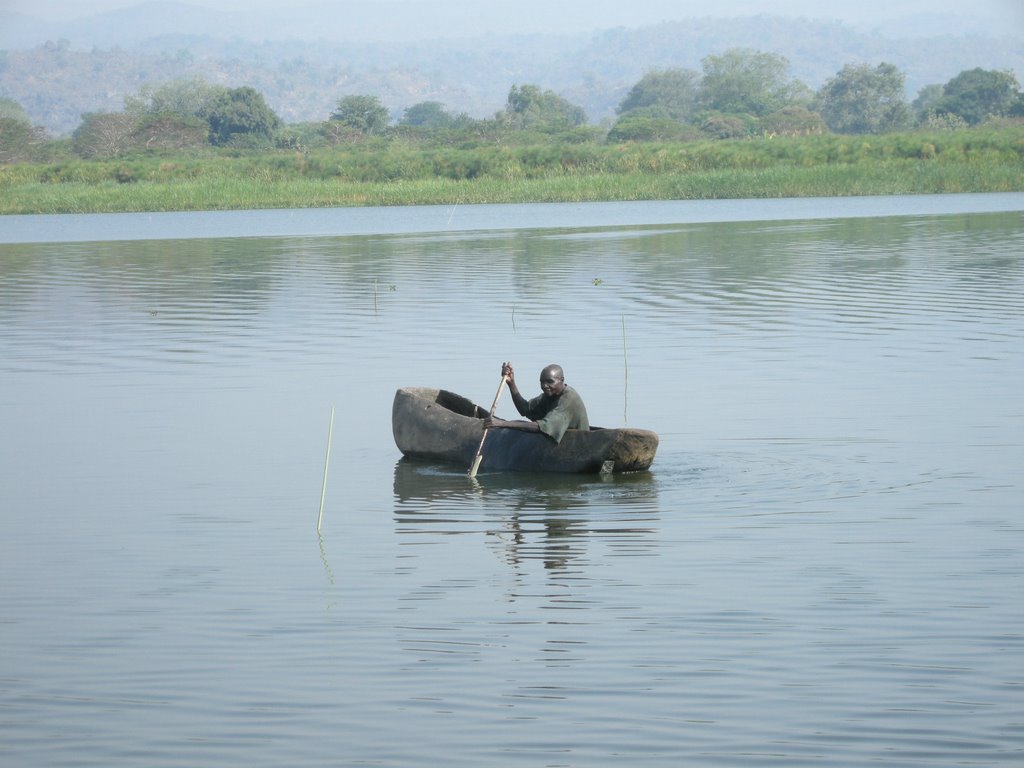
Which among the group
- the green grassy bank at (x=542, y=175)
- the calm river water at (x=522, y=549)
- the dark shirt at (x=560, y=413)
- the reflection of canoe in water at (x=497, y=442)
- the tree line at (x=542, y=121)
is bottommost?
the calm river water at (x=522, y=549)

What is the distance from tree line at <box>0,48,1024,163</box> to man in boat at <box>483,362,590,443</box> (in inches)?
2492

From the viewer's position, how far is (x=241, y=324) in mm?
23125

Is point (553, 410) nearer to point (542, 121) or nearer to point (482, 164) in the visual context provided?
point (482, 164)

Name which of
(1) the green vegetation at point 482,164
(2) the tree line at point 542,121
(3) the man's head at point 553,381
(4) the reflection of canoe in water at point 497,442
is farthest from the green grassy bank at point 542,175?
(3) the man's head at point 553,381

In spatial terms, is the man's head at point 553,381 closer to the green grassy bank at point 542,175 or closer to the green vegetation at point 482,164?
the green vegetation at point 482,164

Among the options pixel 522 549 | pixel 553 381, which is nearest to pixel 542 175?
pixel 553 381

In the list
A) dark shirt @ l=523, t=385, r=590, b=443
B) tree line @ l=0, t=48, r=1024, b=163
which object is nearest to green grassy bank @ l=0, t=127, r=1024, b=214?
tree line @ l=0, t=48, r=1024, b=163

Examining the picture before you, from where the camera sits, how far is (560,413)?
1170 centimetres

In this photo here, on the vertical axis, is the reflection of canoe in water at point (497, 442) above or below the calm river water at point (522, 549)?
above

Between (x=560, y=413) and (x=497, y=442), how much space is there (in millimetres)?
680

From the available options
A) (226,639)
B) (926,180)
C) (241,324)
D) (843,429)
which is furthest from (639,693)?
(926,180)

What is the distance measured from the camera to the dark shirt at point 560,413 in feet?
38.2

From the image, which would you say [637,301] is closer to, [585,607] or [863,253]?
[863,253]

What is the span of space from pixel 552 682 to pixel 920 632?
1.77 m
